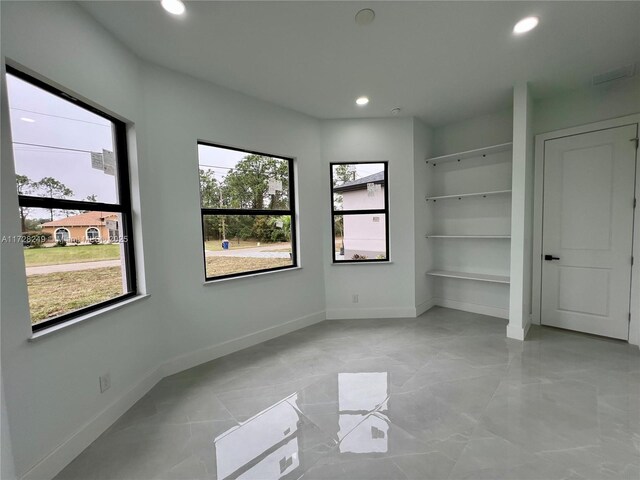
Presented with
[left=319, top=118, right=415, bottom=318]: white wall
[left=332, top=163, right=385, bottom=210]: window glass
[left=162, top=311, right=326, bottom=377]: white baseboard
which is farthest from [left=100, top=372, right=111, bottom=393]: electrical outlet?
[left=332, top=163, right=385, bottom=210]: window glass

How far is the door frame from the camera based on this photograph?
113 inches

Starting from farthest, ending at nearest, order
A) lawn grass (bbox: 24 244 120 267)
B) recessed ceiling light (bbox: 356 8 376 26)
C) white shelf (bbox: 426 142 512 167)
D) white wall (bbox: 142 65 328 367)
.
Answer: white shelf (bbox: 426 142 512 167) → white wall (bbox: 142 65 328 367) → recessed ceiling light (bbox: 356 8 376 26) → lawn grass (bbox: 24 244 120 267)

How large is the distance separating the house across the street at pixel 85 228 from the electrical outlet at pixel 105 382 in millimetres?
965

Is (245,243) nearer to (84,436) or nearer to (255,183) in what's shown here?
(255,183)

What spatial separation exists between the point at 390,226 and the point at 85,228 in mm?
3309

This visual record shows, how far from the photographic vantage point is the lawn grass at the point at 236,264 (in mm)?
2955

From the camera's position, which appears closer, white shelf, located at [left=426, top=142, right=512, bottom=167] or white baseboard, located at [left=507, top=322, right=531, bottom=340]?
white baseboard, located at [left=507, top=322, right=531, bottom=340]

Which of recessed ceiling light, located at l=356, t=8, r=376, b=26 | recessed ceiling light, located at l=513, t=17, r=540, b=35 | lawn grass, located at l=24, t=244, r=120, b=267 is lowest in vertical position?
lawn grass, located at l=24, t=244, r=120, b=267

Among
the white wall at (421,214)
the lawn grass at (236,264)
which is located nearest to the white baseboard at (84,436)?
the lawn grass at (236,264)

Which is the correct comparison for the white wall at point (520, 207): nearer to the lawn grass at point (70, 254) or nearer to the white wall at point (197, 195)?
the white wall at point (197, 195)

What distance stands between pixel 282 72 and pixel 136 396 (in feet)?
10.2

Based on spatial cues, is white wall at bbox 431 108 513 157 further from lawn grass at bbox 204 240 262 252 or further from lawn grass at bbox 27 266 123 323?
lawn grass at bbox 27 266 123 323

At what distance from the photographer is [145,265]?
7.71 ft

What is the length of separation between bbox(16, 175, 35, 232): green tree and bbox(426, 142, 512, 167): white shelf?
4.21 meters
